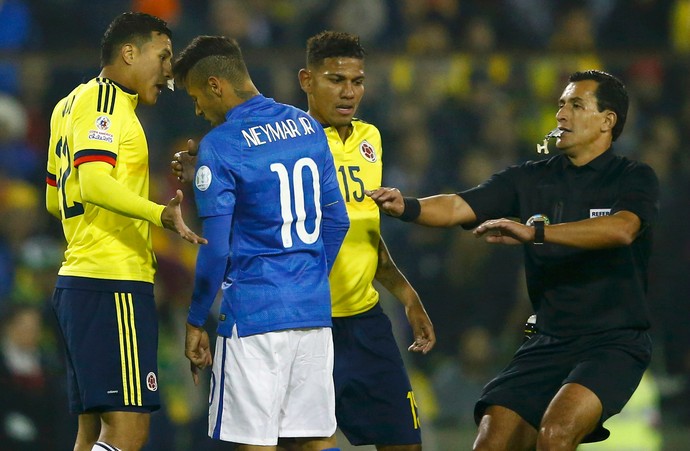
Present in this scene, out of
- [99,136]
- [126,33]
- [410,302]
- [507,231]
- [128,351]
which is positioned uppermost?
[126,33]

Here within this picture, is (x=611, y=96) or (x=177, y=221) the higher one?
(x=611, y=96)

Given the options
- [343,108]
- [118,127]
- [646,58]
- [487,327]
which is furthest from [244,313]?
[646,58]

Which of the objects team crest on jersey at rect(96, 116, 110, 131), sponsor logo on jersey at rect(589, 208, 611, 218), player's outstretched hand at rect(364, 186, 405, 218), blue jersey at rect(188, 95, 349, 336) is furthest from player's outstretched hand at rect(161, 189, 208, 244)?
sponsor logo on jersey at rect(589, 208, 611, 218)

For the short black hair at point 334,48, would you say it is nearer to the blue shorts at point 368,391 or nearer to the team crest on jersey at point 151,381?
the blue shorts at point 368,391

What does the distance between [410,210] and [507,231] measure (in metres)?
0.53

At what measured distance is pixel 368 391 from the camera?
A: 190 inches

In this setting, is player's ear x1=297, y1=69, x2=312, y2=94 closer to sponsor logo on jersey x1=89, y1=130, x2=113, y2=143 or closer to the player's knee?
sponsor logo on jersey x1=89, y1=130, x2=113, y2=143

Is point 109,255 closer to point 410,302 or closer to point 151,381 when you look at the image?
point 151,381

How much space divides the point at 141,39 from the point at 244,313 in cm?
120

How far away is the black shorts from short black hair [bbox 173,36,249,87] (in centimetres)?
159

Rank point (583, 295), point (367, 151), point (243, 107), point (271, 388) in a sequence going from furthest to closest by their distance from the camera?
Result: 1. point (367, 151)
2. point (583, 295)
3. point (243, 107)
4. point (271, 388)

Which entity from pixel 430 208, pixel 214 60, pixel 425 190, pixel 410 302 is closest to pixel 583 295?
pixel 430 208

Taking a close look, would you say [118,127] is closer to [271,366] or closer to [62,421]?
[271,366]

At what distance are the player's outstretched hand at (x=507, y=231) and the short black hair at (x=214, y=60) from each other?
1.05 m
